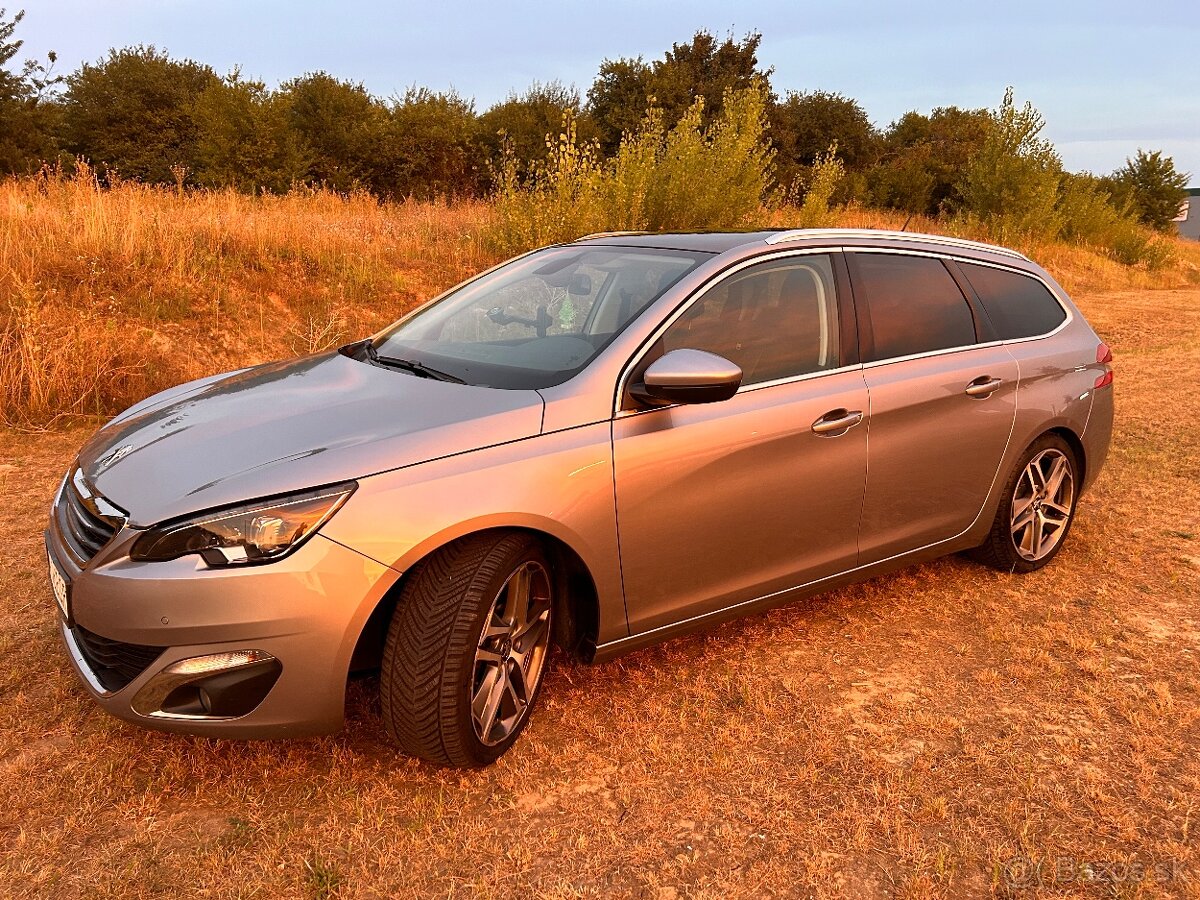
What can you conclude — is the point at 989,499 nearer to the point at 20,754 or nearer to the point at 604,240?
the point at 604,240

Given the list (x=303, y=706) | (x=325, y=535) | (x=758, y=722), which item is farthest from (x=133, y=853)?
(x=758, y=722)

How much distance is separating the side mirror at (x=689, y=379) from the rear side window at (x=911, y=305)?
106 cm

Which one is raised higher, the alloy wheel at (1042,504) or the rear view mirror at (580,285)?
the rear view mirror at (580,285)

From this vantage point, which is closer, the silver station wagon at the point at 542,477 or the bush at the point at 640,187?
the silver station wagon at the point at 542,477

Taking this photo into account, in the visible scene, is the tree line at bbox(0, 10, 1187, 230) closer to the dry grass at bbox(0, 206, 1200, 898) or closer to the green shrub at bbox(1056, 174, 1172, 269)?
the green shrub at bbox(1056, 174, 1172, 269)

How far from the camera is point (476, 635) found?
2.66 meters

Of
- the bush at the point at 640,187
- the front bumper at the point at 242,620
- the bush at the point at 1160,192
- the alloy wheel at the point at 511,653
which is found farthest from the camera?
the bush at the point at 1160,192

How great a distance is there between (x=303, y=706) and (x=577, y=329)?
164 cm

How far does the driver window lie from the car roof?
0.33ft

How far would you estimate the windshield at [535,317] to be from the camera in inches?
126

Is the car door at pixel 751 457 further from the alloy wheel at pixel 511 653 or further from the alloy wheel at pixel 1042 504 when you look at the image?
the alloy wheel at pixel 1042 504

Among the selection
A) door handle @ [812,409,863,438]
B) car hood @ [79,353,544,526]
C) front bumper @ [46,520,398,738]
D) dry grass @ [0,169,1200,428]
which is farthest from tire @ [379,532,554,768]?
dry grass @ [0,169,1200,428]

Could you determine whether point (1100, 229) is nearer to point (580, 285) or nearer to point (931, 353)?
point (931, 353)

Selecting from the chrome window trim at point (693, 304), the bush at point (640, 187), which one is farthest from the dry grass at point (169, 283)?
the chrome window trim at point (693, 304)
